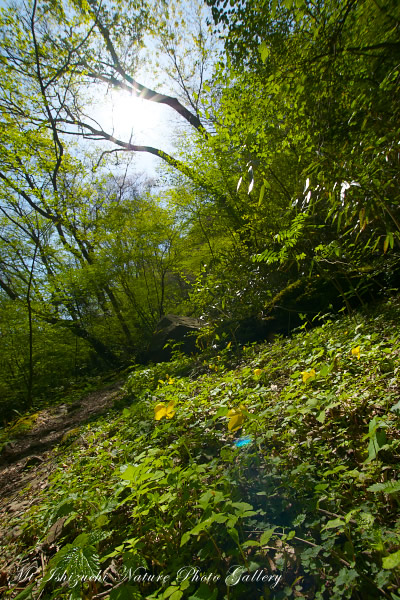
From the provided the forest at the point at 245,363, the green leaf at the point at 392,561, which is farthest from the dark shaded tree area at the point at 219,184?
the green leaf at the point at 392,561

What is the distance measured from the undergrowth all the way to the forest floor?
0.24m

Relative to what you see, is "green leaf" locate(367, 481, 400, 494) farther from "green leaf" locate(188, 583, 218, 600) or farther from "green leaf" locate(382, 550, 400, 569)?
"green leaf" locate(188, 583, 218, 600)

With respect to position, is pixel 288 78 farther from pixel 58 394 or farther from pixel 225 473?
pixel 58 394

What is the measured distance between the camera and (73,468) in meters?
1.99

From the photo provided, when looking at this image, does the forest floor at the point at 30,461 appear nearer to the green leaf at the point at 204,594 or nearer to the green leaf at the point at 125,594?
the green leaf at the point at 125,594

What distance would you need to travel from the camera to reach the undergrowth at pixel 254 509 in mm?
795

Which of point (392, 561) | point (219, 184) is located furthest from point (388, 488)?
point (219, 184)

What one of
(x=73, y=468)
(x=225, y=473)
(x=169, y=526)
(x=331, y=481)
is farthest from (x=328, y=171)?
(x=73, y=468)

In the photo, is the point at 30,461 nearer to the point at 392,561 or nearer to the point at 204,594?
the point at 204,594

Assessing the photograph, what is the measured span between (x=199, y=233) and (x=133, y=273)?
271 cm

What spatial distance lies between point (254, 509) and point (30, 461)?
2952 mm

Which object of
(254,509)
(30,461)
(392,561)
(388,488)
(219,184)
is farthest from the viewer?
(219,184)

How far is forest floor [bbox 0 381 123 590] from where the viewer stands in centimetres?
174

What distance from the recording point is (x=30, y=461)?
2.99 m
